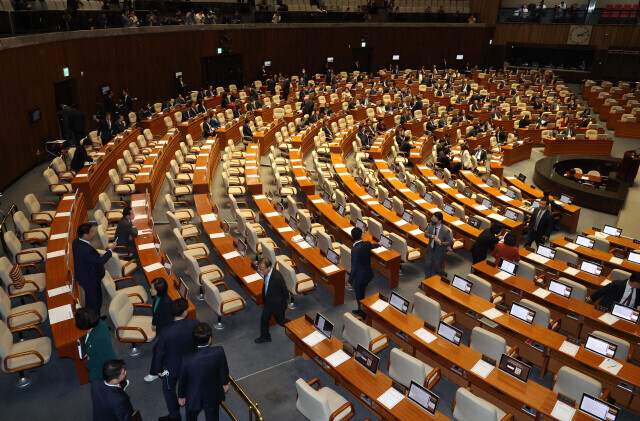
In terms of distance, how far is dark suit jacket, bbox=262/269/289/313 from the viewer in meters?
7.02

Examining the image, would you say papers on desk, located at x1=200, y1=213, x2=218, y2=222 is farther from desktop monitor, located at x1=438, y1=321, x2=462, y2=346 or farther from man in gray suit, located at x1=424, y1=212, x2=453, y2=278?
desktop monitor, located at x1=438, y1=321, x2=462, y2=346

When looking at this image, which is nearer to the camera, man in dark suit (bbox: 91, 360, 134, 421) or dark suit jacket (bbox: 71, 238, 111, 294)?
man in dark suit (bbox: 91, 360, 134, 421)

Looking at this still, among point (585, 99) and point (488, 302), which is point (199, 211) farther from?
point (585, 99)

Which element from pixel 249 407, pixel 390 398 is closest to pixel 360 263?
pixel 390 398

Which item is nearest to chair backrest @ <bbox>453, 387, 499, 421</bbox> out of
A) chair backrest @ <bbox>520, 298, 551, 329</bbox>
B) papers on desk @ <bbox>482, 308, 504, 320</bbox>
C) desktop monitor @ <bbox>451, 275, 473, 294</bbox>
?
papers on desk @ <bbox>482, 308, 504, 320</bbox>

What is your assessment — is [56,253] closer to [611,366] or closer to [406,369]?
[406,369]

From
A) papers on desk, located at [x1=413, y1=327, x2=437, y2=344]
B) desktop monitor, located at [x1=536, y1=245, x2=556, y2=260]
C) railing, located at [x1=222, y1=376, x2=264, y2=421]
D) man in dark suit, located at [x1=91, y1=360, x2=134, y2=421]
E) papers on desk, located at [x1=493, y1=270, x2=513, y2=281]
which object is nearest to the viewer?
man in dark suit, located at [x1=91, y1=360, x2=134, y2=421]

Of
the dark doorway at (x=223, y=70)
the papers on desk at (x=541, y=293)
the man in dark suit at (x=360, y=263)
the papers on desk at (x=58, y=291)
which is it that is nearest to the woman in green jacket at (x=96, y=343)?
the papers on desk at (x=58, y=291)

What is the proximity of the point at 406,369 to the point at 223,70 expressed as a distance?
76.7 feet

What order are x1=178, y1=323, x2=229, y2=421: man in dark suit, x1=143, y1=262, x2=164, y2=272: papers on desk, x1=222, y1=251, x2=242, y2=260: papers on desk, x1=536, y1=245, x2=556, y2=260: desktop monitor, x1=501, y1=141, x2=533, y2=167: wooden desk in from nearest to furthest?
x1=178, y1=323, x2=229, y2=421: man in dark suit → x1=143, y1=262, x2=164, y2=272: papers on desk → x1=222, y1=251, x2=242, y2=260: papers on desk → x1=536, y1=245, x2=556, y2=260: desktop monitor → x1=501, y1=141, x2=533, y2=167: wooden desk

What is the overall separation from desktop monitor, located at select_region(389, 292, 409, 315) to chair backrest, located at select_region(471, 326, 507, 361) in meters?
1.09

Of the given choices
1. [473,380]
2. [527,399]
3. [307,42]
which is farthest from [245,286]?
[307,42]

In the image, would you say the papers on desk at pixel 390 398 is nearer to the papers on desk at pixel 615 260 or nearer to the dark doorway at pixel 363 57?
the papers on desk at pixel 615 260

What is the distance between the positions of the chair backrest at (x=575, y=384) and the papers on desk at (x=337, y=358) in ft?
9.04
